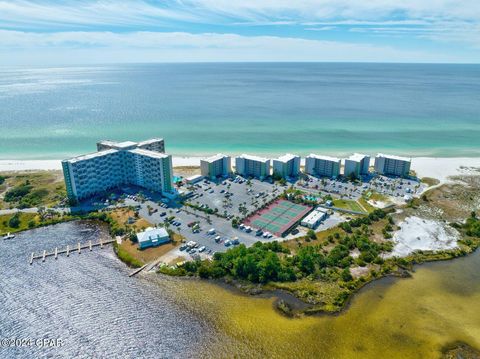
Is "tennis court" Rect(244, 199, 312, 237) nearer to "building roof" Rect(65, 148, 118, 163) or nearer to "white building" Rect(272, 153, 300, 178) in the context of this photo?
"white building" Rect(272, 153, 300, 178)

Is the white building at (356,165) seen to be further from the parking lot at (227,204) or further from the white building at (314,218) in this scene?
the white building at (314,218)

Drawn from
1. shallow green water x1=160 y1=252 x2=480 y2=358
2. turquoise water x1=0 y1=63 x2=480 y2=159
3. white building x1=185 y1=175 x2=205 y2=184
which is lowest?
shallow green water x1=160 y1=252 x2=480 y2=358

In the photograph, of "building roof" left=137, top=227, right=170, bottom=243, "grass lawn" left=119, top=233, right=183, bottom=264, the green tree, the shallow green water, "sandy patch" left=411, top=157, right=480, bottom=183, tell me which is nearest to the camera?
the shallow green water

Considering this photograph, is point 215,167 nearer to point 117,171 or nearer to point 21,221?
point 117,171

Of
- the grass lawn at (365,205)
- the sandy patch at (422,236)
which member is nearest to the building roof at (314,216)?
the grass lawn at (365,205)

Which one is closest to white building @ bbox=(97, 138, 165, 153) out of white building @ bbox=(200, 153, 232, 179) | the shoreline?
the shoreline

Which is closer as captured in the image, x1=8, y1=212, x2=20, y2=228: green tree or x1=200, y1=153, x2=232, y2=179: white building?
x1=8, y1=212, x2=20, y2=228: green tree

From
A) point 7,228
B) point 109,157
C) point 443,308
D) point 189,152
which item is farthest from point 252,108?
point 443,308

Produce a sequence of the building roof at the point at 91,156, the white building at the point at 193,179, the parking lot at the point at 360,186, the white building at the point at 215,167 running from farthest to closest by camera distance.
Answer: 1. the white building at the point at 215,167
2. the white building at the point at 193,179
3. the parking lot at the point at 360,186
4. the building roof at the point at 91,156
